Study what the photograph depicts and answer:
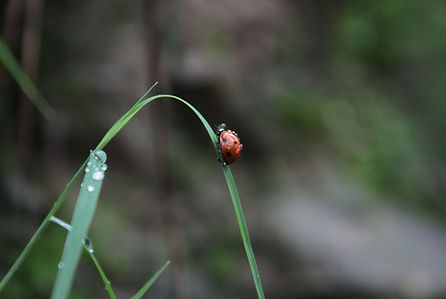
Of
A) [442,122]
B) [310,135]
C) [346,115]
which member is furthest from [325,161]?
[442,122]

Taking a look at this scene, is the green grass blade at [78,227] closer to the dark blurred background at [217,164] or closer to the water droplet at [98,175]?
the water droplet at [98,175]

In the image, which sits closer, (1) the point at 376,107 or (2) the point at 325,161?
(2) the point at 325,161

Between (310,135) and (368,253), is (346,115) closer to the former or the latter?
(310,135)

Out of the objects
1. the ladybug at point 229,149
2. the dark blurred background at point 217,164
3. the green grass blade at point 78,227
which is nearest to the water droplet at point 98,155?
the green grass blade at point 78,227

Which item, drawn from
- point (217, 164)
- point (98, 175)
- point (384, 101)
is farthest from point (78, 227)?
point (384, 101)

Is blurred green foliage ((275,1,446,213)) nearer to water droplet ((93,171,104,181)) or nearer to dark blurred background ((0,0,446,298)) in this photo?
dark blurred background ((0,0,446,298))

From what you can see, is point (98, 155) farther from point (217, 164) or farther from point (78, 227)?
point (217, 164)

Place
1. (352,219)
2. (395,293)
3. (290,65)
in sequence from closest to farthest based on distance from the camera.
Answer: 1. (395,293)
2. (352,219)
3. (290,65)
